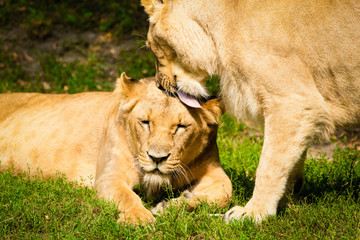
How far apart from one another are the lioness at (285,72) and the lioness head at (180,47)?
0.15 metres

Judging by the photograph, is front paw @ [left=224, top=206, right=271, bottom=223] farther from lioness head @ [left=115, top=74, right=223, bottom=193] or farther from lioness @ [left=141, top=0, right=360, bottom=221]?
lioness head @ [left=115, top=74, right=223, bottom=193]

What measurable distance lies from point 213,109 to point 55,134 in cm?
176

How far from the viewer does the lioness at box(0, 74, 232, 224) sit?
162 inches

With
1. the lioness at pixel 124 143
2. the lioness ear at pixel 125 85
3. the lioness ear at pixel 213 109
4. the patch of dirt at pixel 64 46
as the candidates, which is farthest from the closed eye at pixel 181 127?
the patch of dirt at pixel 64 46

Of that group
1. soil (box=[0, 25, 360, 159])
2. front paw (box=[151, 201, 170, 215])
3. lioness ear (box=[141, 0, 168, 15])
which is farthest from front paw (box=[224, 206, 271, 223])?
soil (box=[0, 25, 360, 159])

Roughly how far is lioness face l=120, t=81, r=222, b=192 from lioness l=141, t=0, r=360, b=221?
1.38 feet

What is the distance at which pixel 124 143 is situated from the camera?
14.8 feet

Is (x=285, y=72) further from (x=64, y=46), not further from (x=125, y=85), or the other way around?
(x=64, y=46)

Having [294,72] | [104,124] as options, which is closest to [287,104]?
[294,72]

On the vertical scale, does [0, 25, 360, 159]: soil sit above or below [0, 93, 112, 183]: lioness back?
below

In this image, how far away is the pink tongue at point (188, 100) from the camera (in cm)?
425

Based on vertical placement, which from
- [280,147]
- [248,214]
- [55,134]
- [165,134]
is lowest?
[55,134]

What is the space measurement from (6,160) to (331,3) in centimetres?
350

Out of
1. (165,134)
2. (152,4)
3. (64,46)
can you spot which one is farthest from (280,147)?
(64,46)
